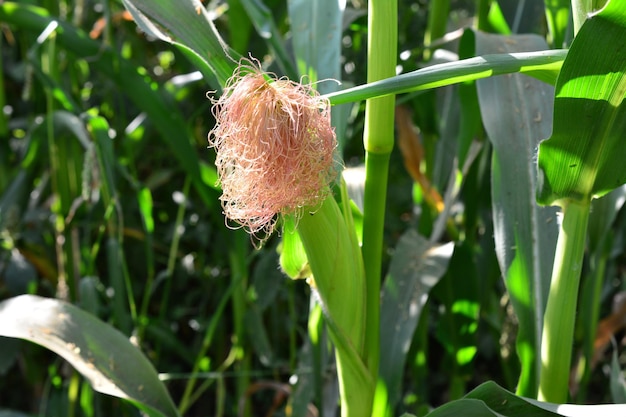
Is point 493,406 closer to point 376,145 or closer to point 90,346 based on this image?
point 376,145

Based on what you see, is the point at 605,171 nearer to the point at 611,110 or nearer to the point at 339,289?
the point at 611,110

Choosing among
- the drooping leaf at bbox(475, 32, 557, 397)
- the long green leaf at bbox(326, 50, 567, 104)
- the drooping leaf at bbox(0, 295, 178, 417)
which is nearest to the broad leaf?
the drooping leaf at bbox(475, 32, 557, 397)

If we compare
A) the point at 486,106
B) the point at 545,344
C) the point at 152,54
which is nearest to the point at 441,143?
the point at 486,106

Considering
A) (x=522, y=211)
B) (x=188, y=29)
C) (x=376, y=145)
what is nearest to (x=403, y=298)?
(x=522, y=211)

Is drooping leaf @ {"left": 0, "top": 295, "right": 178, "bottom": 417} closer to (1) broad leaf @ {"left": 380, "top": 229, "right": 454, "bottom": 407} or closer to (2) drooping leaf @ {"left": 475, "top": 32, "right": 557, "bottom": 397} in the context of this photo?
(1) broad leaf @ {"left": 380, "top": 229, "right": 454, "bottom": 407}

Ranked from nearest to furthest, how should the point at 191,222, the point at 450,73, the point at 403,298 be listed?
the point at 450,73, the point at 403,298, the point at 191,222

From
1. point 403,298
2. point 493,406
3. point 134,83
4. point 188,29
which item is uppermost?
point 134,83

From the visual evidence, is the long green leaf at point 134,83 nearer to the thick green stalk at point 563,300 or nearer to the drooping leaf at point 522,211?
the drooping leaf at point 522,211
